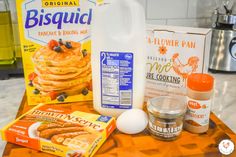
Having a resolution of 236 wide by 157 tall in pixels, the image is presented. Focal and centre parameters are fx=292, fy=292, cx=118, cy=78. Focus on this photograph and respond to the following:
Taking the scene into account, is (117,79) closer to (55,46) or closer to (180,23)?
(55,46)

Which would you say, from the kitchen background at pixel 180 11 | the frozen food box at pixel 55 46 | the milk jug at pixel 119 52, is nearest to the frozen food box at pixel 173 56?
the milk jug at pixel 119 52

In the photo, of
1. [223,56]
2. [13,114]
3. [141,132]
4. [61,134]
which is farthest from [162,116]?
[223,56]

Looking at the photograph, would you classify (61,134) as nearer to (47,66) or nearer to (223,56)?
(47,66)

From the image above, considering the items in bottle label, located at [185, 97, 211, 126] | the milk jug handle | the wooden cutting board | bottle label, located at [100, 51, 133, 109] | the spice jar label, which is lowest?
the wooden cutting board

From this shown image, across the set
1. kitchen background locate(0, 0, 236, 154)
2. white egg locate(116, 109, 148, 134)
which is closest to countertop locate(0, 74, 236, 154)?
kitchen background locate(0, 0, 236, 154)

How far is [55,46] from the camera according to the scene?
2.45 feet

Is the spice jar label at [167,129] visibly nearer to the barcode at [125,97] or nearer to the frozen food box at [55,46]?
the barcode at [125,97]

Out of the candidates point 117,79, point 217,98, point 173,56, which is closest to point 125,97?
point 117,79

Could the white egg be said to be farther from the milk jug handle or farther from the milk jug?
the milk jug handle

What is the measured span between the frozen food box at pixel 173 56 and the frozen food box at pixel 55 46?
0.17 m

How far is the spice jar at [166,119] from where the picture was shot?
58 cm

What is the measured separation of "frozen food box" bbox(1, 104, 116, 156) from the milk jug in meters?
0.07

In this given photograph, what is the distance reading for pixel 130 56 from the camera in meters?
0.65

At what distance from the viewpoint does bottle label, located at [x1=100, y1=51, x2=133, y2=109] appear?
2.13ft
